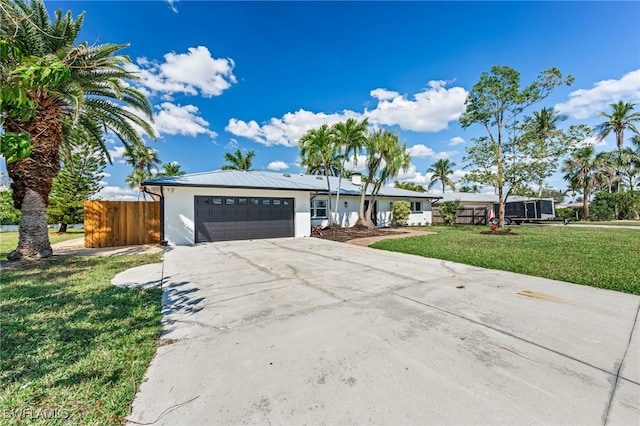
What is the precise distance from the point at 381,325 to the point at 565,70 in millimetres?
16444

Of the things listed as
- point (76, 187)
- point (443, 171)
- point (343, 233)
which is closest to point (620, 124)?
point (443, 171)

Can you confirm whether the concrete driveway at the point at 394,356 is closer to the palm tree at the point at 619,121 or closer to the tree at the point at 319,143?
the tree at the point at 319,143

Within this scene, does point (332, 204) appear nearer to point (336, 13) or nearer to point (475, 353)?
point (336, 13)

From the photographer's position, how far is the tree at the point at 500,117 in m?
13.4

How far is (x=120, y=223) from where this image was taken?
440 inches

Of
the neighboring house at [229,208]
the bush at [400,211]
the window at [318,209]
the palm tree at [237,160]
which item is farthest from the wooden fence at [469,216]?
the palm tree at [237,160]

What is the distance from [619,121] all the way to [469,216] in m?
18.9

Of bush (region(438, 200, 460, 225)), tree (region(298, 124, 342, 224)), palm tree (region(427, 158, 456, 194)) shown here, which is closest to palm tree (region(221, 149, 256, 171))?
tree (region(298, 124, 342, 224))

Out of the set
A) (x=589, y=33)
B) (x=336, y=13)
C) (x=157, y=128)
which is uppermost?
(x=336, y=13)

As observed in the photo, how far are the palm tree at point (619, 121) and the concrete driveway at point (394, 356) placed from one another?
34251mm

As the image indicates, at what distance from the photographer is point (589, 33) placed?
8.23 meters

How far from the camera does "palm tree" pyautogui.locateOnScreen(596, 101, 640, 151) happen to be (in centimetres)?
2548

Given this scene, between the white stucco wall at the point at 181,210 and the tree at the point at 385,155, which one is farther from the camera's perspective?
the tree at the point at 385,155

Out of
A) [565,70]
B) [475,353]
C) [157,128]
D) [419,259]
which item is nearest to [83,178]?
[157,128]
